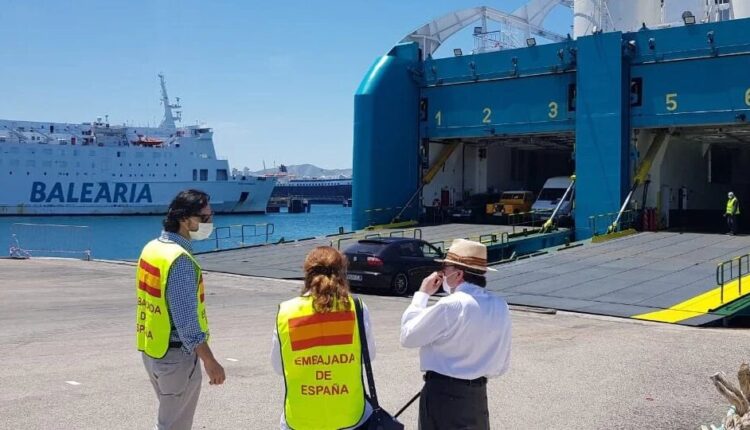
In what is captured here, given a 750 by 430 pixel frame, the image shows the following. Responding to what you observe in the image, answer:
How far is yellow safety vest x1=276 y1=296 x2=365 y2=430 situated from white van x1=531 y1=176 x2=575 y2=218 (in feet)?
85.9

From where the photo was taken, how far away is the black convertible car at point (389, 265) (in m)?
17.0

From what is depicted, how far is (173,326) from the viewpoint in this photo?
439 centimetres

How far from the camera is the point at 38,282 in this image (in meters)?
17.8

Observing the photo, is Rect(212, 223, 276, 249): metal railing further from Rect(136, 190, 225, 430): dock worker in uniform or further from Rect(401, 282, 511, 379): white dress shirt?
Rect(401, 282, 511, 379): white dress shirt

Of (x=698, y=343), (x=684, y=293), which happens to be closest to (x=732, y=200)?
(x=684, y=293)

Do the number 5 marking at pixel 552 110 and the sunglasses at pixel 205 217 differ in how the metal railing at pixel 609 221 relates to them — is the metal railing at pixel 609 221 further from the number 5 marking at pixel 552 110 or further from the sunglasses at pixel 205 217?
the sunglasses at pixel 205 217

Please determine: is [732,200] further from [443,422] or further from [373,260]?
[443,422]

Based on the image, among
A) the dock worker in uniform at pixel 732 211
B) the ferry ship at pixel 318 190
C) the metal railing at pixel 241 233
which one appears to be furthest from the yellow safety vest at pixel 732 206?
the ferry ship at pixel 318 190

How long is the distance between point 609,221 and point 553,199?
527cm

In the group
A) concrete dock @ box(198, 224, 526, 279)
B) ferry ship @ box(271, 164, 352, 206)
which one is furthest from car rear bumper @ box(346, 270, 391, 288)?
ferry ship @ box(271, 164, 352, 206)

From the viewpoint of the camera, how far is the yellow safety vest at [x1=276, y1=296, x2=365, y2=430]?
3.53 m

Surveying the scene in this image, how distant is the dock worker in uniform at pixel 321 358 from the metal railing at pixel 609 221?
77.2 ft

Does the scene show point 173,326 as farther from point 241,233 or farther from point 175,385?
point 241,233

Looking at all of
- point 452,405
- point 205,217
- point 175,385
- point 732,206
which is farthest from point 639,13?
point 175,385
